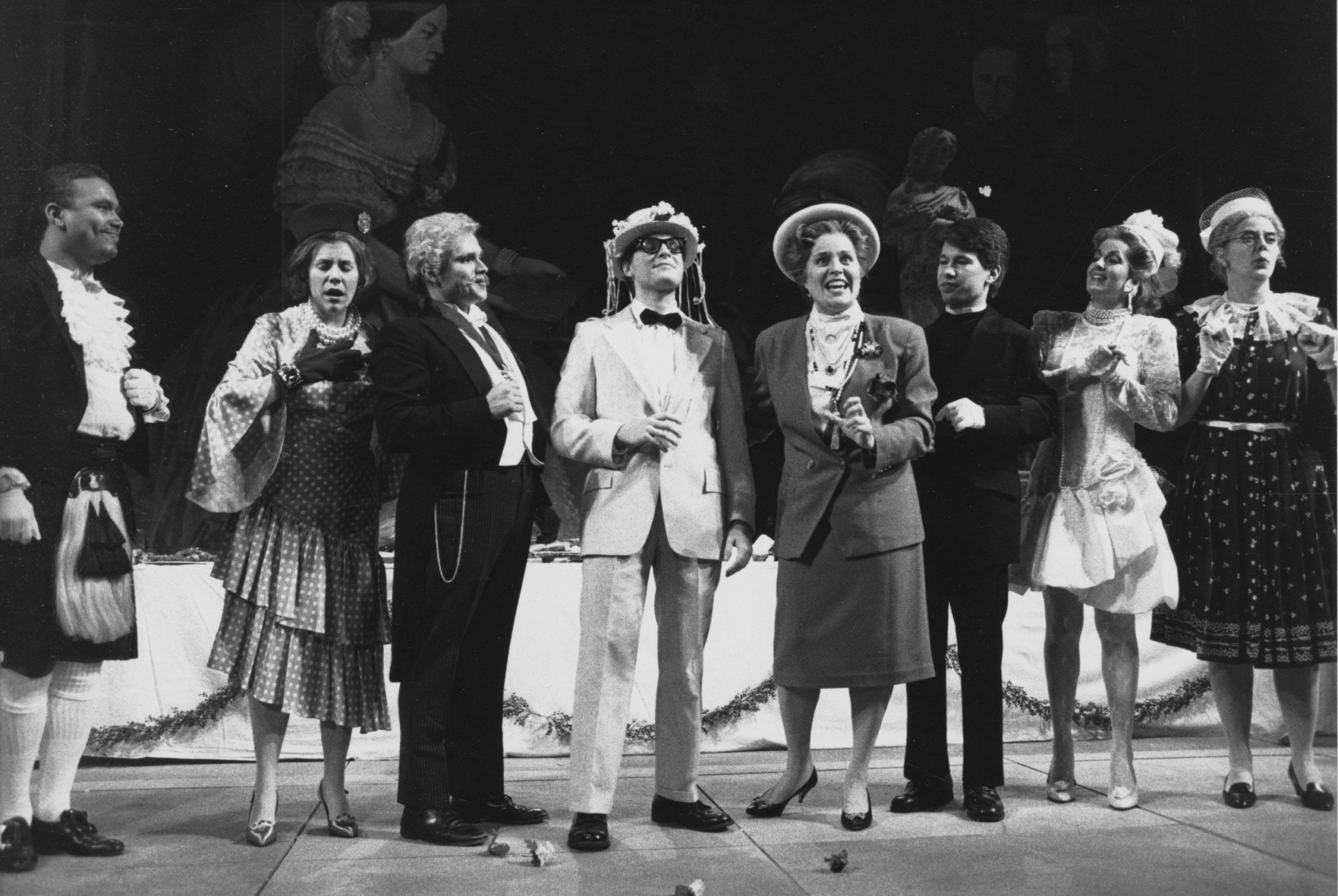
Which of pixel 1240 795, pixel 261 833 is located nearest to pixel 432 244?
pixel 261 833

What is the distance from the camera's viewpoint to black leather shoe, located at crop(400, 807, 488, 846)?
148 inches

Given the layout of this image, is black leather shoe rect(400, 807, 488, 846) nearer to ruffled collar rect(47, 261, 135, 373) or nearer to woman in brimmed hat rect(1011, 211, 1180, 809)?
ruffled collar rect(47, 261, 135, 373)

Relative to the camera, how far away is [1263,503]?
386 cm

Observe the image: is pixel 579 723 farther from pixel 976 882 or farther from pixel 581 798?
pixel 976 882

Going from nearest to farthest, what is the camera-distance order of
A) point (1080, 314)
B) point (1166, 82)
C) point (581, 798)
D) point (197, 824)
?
point (581, 798) < point (197, 824) < point (1080, 314) < point (1166, 82)

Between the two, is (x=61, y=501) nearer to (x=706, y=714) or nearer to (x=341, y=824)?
(x=341, y=824)

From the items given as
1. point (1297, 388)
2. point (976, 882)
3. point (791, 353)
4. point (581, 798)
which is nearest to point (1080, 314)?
point (1297, 388)

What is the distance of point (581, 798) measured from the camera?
148 inches

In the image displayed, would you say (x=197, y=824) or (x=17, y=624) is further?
(x=197, y=824)

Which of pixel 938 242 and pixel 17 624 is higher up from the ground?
pixel 938 242

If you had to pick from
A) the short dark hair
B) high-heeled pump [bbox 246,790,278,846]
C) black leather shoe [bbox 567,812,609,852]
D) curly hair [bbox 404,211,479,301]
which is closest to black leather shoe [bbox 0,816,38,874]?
high-heeled pump [bbox 246,790,278,846]

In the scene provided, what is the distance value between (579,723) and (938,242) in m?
2.53

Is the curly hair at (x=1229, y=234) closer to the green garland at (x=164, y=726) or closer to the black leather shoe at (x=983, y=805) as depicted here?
the black leather shoe at (x=983, y=805)

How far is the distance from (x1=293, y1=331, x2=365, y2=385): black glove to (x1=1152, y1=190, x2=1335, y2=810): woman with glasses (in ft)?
8.55
